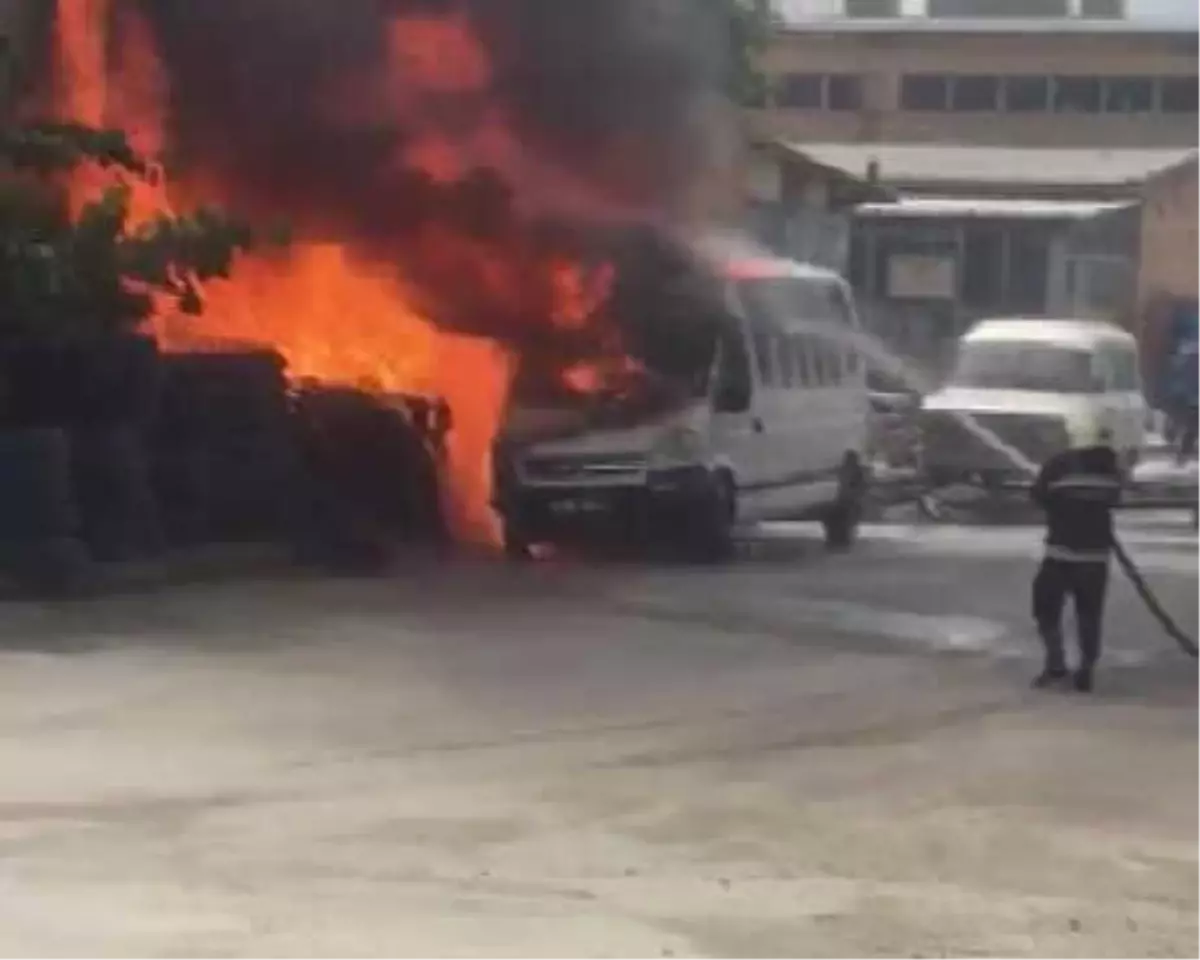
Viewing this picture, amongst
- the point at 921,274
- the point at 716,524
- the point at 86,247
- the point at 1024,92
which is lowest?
the point at 921,274

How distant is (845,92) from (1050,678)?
4109 cm

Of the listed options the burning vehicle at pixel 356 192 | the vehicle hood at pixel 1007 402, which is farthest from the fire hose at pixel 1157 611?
the vehicle hood at pixel 1007 402

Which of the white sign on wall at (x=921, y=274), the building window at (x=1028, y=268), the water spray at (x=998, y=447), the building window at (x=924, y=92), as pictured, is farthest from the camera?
the building window at (x=924, y=92)

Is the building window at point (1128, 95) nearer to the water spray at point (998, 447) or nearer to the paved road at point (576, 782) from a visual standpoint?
the water spray at point (998, 447)

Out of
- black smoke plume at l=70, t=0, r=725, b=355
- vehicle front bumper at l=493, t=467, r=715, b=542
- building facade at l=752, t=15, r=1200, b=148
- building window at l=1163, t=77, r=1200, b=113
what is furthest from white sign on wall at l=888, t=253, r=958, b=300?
vehicle front bumper at l=493, t=467, r=715, b=542

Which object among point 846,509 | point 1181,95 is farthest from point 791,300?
point 1181,95

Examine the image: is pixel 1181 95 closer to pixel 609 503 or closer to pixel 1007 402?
pixel 1007 402

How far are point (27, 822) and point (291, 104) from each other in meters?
12.5

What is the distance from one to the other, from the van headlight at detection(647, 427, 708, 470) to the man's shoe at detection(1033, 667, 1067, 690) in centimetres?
620

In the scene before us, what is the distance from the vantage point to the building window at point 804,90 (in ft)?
172

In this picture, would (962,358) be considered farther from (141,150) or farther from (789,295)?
(141,150)

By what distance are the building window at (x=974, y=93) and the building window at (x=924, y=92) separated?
19 centimetres

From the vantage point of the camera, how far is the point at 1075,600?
12.7 m

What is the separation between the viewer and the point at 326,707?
11312mm
